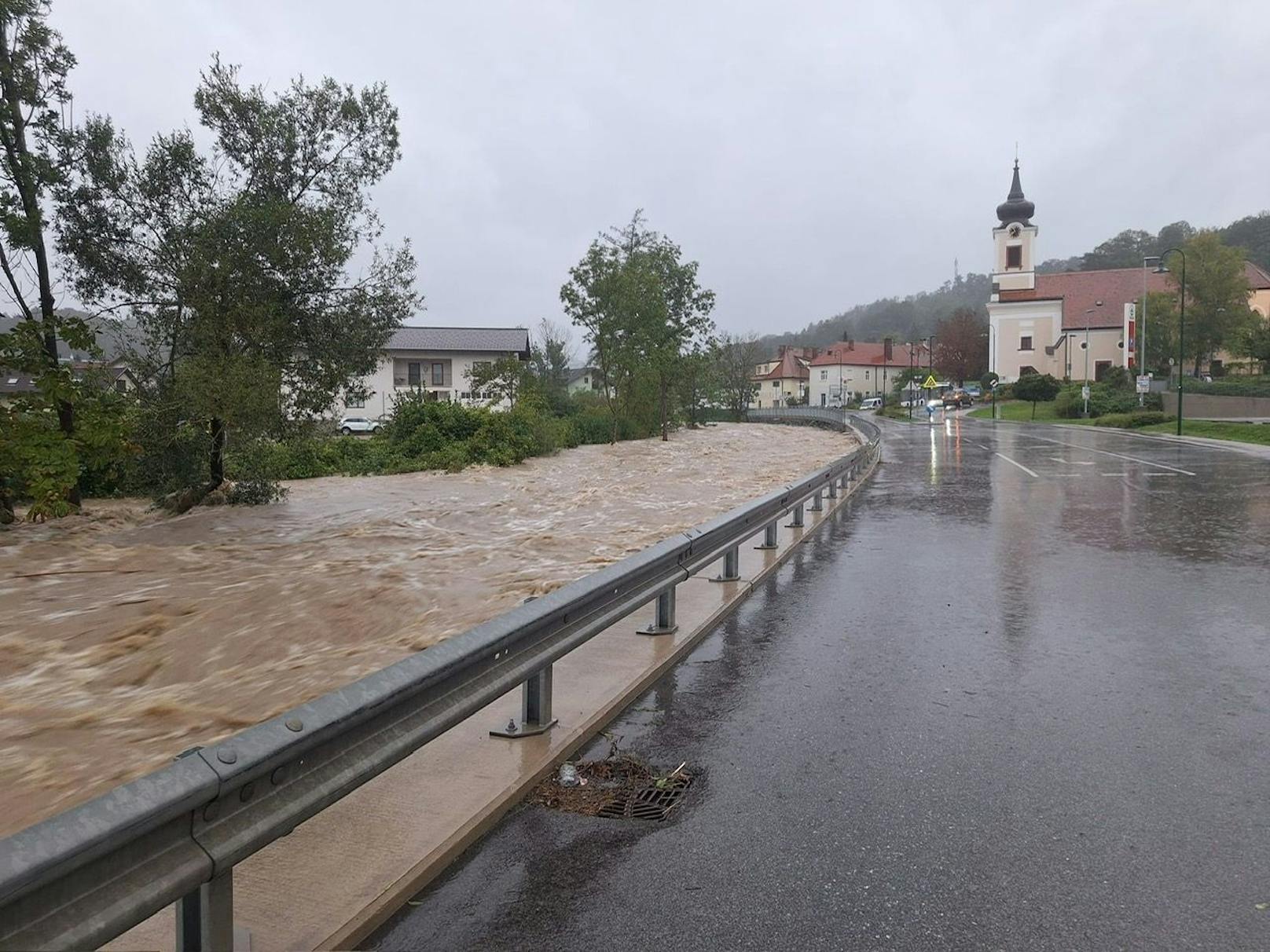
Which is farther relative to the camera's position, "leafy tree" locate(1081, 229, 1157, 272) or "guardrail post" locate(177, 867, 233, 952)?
"leafy tree" locate(1081, 229, 1157, 272)

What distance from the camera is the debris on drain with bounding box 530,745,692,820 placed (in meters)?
4.31

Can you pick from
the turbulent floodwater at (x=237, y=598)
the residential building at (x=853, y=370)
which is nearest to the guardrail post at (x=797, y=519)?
the turbulent floodwater at (x=237, y=598)

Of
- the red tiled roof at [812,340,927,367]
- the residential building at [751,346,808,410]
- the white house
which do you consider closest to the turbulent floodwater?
the white house

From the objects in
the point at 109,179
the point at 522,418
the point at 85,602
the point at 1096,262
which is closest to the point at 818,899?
the point at 85,602

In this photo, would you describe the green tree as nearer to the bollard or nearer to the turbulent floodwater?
the turbulent floodwater

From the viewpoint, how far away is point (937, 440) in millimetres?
40031

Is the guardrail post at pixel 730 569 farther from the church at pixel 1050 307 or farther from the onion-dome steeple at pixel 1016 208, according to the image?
the onion-dome steeple at pixel 1016 208

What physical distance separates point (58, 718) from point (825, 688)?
487cm

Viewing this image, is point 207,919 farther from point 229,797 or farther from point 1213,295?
point 1213,295

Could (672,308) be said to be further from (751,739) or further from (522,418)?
(751,739)

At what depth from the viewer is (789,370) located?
13462 centimetres

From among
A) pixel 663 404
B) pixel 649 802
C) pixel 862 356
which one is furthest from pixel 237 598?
pixel 862 356

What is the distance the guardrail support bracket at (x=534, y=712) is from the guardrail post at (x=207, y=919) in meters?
2.22

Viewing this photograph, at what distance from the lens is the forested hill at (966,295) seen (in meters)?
111
